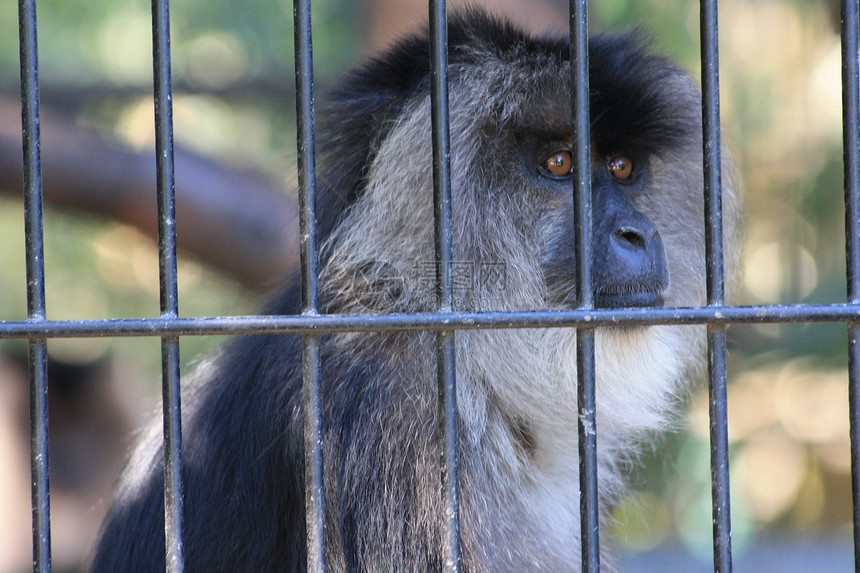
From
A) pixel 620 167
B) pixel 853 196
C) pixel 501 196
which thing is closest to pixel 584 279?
pixel 853 196

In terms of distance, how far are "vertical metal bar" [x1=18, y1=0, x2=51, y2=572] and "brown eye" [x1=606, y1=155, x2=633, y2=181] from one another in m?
1.52

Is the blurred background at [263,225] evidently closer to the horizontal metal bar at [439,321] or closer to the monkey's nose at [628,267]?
the monkey's nose at [628,267]

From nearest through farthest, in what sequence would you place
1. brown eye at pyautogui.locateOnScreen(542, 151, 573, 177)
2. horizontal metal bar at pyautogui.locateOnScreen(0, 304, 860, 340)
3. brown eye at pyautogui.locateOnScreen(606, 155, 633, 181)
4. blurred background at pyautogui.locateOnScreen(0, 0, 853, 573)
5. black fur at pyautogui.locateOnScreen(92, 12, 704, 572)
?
horizontal metal bar at pyautogui.locateOnScreen(0, 304, 860, 340), black fur at pyautogui.locateOnScreen(92, 12, 704, 572), brown eye at pyautogui.locateOnScreen(542, 151, 573, 177), brown eye at pyautogui.locateOnScreen(606, 155, 633, 181), blurred background at pyautogui.locateOnScreen(0, 0, 853, 573)

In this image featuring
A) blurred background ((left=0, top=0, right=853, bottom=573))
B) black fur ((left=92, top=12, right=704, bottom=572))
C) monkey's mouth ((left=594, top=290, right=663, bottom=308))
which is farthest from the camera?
blurred background ((left=0, top=0, right=853, bottom=573))

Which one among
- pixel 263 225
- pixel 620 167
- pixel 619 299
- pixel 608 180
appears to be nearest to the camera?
pixel 619 299

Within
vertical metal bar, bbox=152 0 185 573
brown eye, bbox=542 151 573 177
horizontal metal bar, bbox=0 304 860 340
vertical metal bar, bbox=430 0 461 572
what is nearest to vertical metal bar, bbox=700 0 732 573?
horizontal metal bar, bbox=0 304 860 340

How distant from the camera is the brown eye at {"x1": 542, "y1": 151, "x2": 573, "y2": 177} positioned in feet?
7.45

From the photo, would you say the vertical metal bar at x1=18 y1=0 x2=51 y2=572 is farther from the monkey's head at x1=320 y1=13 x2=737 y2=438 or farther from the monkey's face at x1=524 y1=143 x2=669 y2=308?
the monkey's face at x1=524 y1=143 x2=669 y2=308

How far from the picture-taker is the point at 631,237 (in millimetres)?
2127

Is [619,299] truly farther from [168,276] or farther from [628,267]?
[168,276]

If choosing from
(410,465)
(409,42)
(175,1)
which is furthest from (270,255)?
(175,1)

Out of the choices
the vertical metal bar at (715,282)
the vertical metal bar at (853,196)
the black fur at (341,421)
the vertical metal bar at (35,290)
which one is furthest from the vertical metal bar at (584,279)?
the vertical metal bar at (35,290)

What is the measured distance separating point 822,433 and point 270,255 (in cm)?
415

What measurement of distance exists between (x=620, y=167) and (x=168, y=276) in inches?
57.7
